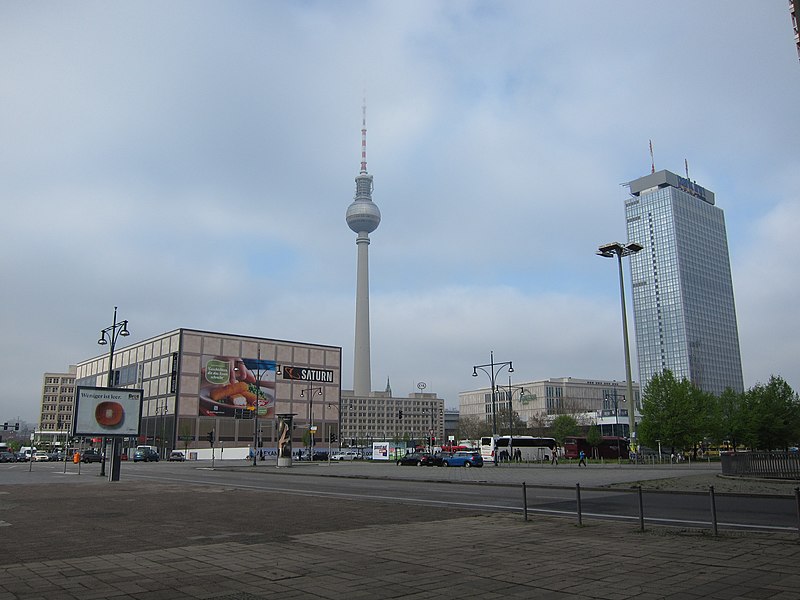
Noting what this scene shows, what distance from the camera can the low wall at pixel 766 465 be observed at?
91.0 feet

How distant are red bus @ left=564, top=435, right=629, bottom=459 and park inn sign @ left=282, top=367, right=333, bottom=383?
5798 cm

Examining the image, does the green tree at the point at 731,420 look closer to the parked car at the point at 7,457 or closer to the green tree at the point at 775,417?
the green tree at the point at 775,417

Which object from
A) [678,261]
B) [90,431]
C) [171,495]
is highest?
[678,261]

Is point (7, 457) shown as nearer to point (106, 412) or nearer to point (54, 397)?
point (106, 412)

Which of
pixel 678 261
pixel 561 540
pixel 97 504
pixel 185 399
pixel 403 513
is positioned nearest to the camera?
pixel 561 540

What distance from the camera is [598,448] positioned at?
7656cm

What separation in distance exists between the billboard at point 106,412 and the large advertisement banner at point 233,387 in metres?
71.2

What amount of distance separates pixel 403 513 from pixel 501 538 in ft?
16.3

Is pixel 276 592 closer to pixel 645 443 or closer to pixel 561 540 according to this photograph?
pixel 561 540

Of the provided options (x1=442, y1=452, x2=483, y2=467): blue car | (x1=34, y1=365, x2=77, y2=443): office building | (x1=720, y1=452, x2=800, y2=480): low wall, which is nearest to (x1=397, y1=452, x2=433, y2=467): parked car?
(x1=442, y1=452, x2=483, y2=467): blue car

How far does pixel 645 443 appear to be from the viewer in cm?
6281

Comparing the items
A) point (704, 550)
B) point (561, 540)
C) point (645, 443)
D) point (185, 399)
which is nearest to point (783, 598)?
point (704, 550)

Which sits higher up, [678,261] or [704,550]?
[678,261]

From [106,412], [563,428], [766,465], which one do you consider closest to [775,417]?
[766,465]
